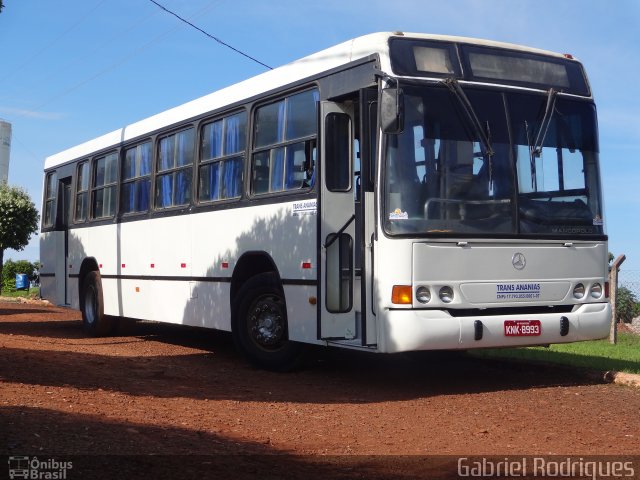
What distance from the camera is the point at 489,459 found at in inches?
258

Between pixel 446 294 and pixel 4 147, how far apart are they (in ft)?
115

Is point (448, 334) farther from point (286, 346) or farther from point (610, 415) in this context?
point (286, 346)

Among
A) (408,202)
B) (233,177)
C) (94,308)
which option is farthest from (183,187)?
(408,202)

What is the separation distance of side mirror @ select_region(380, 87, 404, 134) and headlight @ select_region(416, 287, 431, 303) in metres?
1.52

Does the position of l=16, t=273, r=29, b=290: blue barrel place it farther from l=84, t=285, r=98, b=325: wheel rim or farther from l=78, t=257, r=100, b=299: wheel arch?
l=84, t=285, r=98, b=325: wheel rim

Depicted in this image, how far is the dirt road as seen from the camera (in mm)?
6406

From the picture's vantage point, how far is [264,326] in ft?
36.9

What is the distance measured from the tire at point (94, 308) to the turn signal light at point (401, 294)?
867 cm

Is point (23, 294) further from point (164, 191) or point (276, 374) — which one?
point (276, 374)

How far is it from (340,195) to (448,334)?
78.8 inches

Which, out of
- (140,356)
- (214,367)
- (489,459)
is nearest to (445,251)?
(489,459)

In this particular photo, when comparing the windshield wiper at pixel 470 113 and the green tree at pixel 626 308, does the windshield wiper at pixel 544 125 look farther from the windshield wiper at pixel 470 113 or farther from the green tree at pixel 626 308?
the green tree at pixel 626 308

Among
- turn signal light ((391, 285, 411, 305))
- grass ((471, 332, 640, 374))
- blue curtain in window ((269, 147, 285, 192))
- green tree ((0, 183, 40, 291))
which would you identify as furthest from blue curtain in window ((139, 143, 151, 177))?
green tree ((0, 183, 40, 291))

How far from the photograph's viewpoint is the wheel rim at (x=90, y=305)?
656 inches
